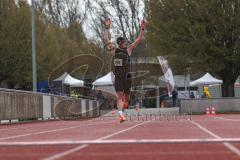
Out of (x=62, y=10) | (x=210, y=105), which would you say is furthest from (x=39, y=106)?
(x=62, y=10)

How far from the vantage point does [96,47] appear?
6569 centimetres

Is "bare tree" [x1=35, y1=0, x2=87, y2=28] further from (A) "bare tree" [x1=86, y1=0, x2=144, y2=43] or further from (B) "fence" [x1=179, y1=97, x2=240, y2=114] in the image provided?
(B) "fence" [x1=179, y1=97, x2=240, y2=114]

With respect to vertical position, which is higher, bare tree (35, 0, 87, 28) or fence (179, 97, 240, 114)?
bare tree (35, 0, 87, 28)

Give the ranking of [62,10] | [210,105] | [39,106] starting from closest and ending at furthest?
1. [39,106]
2. [210,105]
3. [62,10]

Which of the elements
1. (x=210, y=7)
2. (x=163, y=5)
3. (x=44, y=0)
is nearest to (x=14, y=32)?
(x=163, y=5)

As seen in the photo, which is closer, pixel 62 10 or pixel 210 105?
pixel 210 105

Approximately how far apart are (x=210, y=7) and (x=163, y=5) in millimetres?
3534

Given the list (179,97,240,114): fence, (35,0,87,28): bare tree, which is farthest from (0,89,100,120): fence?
(35,0,87,28): bare tree

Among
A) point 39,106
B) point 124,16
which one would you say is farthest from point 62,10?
point 39,106

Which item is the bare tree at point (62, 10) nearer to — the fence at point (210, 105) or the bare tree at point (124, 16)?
the bare tree at point (124, 16)

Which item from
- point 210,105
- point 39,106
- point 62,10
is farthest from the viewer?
point 62,10

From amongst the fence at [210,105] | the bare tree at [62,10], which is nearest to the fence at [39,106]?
the fence at [210,105]

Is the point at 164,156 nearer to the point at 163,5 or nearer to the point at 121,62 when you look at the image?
the point at 121,62

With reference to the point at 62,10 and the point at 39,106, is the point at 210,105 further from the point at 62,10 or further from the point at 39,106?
the point at 62,10
